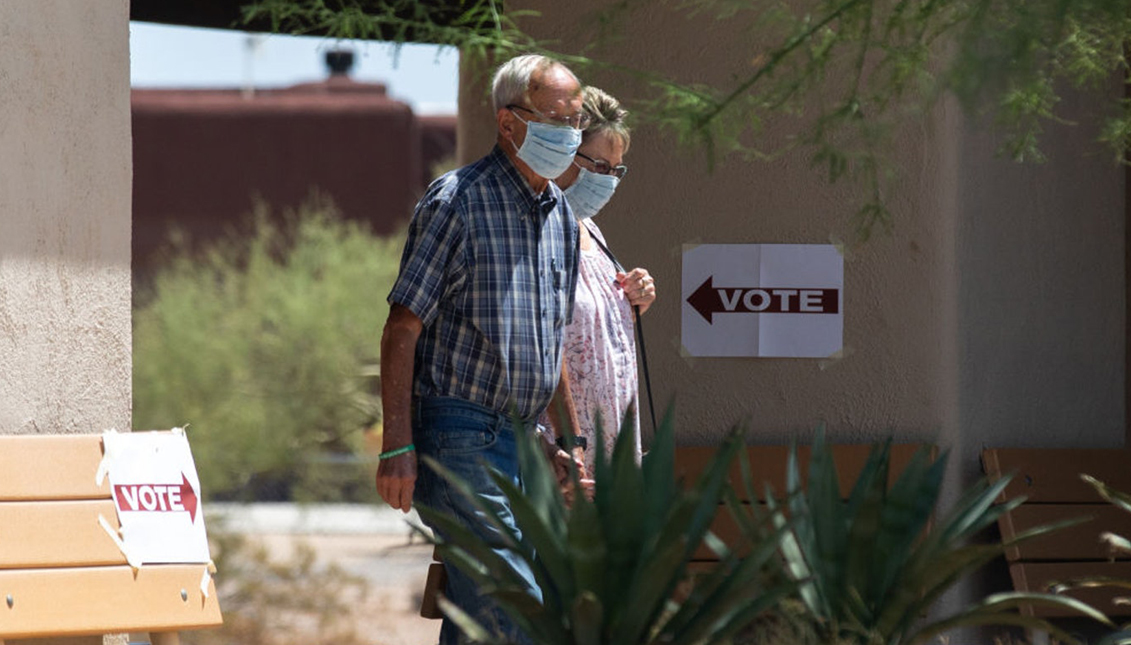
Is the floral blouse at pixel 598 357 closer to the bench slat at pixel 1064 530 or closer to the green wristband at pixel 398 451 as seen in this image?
the green wristband at pixel 398 451

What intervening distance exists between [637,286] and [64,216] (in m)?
1.54

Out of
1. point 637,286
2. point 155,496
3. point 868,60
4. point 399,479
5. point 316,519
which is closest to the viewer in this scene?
point 399,479

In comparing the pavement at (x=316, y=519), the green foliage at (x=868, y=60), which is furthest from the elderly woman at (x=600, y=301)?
the pavement at (x=316, y=519)

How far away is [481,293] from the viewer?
4.46 metres

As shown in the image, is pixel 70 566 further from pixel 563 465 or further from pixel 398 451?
pixel 563 465

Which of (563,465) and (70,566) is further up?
(563,465)

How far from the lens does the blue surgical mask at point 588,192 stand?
16.3ft

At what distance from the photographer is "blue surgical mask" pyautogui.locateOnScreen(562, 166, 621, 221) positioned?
4980mm

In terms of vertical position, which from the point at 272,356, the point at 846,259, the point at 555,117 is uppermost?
the point at 555,117

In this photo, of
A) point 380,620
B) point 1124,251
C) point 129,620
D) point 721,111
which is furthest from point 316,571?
point 721,111

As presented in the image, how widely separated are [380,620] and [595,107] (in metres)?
7.83

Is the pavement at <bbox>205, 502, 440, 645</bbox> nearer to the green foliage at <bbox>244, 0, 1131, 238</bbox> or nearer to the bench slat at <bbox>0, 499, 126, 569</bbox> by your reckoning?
the green foliage at <bbox>244, 0, 1131, 238</bbox>

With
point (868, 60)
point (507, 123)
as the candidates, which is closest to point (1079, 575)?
point (868, 60)

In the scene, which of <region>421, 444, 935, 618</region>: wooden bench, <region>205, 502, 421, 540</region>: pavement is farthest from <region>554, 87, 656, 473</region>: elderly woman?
<region>205, 502, 421, 540</region>: pavement
